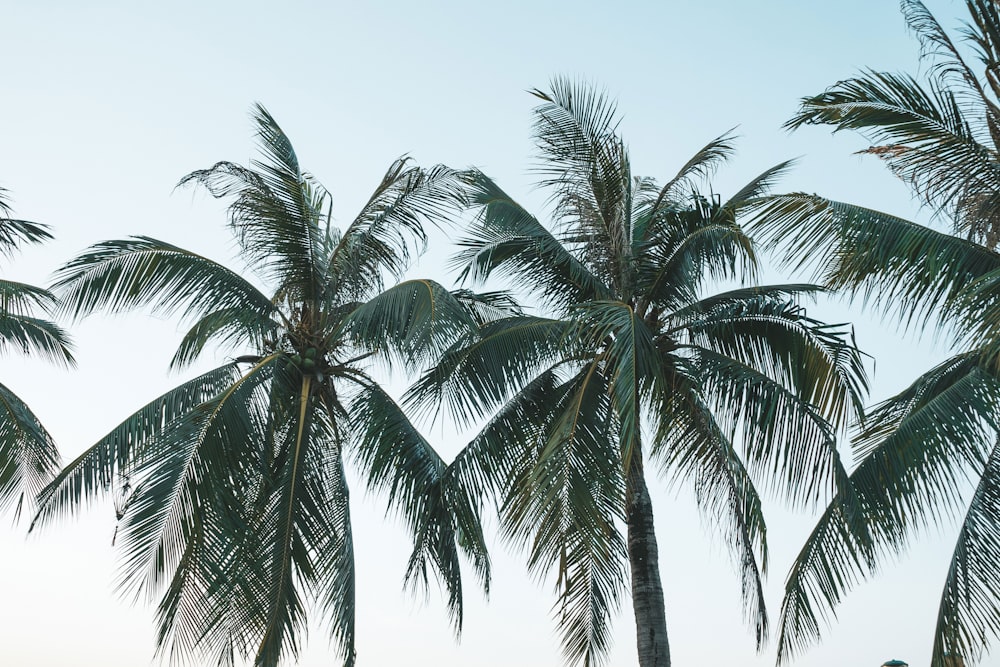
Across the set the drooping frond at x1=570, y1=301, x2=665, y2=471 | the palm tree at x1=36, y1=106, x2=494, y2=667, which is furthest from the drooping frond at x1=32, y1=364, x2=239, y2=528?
the drooping frond at x1=570, y1=301, x2=665, y2=471

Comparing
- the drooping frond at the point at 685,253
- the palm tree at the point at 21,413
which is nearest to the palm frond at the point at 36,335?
the palm tree at the point at 21,413

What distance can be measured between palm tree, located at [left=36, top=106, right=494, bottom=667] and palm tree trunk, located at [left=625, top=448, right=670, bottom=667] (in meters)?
1.93

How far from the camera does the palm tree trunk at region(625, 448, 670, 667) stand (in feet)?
48.7

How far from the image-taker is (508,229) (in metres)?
16.1

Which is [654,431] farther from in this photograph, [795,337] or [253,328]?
[253,328]

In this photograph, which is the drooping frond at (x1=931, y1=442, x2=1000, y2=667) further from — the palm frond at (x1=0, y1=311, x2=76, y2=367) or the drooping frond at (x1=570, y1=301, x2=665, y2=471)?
the palm frond at (x1=0, y1=311, x2=76, y2=367)

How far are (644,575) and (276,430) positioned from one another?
4791 mm

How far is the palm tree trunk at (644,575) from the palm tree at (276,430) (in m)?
1.93

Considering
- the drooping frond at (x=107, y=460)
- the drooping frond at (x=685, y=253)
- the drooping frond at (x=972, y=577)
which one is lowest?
the drooping frond at (x=972, y=577)

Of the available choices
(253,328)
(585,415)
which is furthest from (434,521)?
(253,328)

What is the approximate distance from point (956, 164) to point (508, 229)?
18.6 feet

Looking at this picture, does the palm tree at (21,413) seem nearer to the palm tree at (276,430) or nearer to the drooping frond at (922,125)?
the palm tree at (276,430)

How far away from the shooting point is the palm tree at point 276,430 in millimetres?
13836

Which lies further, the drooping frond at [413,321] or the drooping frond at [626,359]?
the drooping frond at [413,321]
